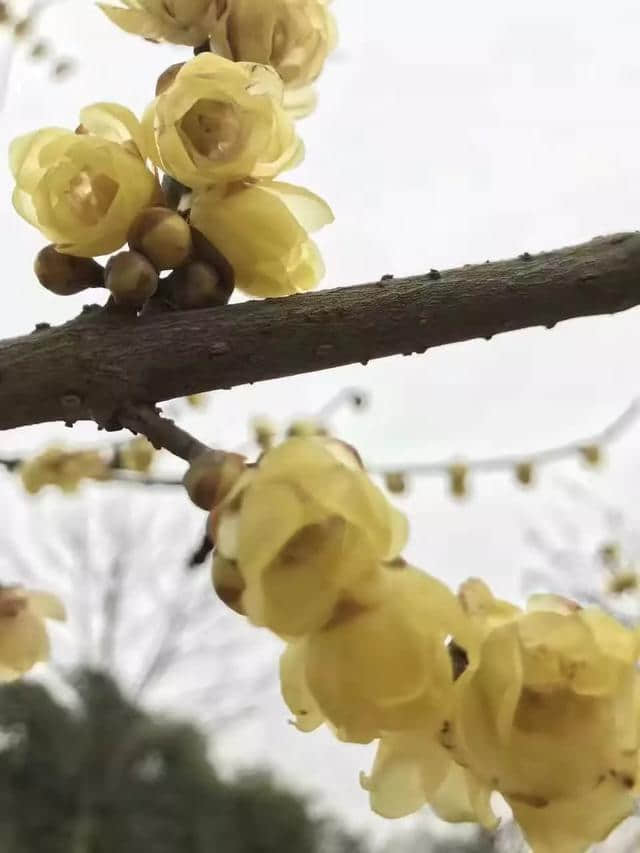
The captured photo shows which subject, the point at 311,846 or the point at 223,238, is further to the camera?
the point at 311,846

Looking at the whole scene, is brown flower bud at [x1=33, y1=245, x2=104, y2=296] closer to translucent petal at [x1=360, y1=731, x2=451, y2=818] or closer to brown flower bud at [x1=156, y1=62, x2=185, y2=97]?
brown flower bud at [x1=156, y1=62, x2=185, y2=97]

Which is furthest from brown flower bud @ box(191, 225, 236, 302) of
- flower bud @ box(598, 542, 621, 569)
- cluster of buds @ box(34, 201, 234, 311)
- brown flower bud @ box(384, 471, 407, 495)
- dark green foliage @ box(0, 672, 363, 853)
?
dark green foliage @ box(0, 672, 363, 853)

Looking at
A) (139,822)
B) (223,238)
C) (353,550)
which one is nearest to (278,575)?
(353,550)

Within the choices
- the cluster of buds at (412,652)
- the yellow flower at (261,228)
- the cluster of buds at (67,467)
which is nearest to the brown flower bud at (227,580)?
the cluster of buds at (412,652)

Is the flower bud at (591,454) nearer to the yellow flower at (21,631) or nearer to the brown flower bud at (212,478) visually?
the yellow flower at (21,631)

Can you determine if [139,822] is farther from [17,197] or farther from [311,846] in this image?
[17,197]

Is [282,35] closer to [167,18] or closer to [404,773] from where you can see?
[167,18]
